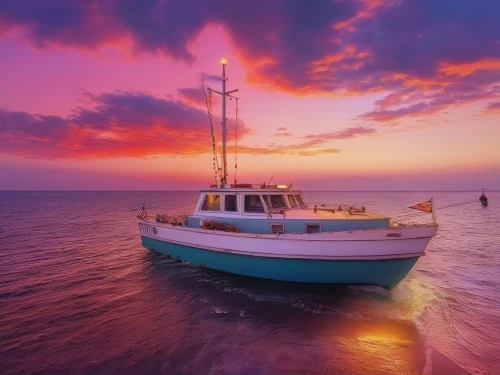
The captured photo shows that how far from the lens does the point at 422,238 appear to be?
952 cm

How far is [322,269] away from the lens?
10.2 m

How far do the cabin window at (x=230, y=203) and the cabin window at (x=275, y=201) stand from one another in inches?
57.3

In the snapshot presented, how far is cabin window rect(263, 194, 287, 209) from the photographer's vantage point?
490 inches

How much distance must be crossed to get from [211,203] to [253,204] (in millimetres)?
2449

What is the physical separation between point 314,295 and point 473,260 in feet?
45.1

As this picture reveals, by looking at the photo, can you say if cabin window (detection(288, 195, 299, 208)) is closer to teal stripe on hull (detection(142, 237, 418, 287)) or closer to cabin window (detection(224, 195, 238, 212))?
cabin window (detection(224, 195, 238, 212))

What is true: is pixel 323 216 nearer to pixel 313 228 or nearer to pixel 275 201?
pixel 313 228

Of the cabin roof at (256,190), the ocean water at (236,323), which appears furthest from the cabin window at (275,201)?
the ocean water at (236,323)

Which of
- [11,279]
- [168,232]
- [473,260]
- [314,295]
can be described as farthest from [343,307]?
[11,279]

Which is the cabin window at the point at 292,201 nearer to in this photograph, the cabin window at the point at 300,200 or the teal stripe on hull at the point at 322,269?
the cabin window at the point at 300,200

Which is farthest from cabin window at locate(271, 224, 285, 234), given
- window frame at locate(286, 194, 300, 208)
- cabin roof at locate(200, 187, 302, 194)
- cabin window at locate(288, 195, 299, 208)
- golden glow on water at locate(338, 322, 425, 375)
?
golden glow on water at locate(338, 322, 425, 375)

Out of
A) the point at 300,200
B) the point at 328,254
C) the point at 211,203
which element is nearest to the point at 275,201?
the point at 300,200

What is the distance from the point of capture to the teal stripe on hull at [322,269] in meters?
9.78

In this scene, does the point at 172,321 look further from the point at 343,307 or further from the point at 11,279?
the point at 11,279
